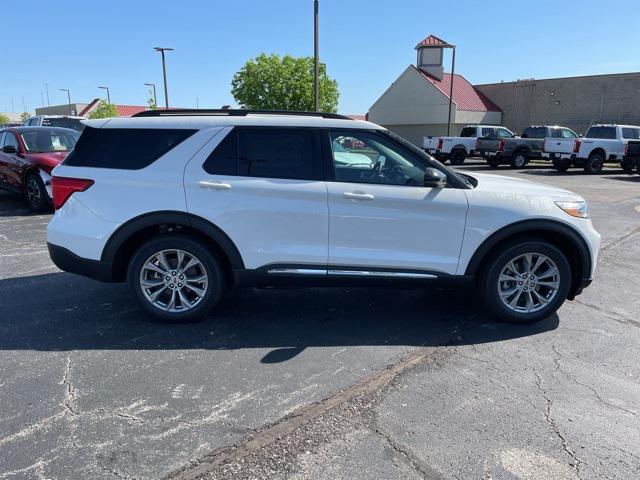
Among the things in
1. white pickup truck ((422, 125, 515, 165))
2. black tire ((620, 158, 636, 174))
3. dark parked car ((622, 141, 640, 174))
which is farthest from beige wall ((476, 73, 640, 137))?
dark parked car ((622, 141, 640, 174))

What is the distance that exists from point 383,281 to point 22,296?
3.72 meters

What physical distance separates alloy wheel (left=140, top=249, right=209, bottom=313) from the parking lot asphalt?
0.77ft

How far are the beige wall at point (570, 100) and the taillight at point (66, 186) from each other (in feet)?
125

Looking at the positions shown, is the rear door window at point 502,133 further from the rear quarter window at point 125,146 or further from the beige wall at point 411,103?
the rear quarter window at point 125,146

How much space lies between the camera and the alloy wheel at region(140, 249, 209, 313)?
427cm

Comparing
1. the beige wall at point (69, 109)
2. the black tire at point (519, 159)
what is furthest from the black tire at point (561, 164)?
the beige wall at point (69, 109)

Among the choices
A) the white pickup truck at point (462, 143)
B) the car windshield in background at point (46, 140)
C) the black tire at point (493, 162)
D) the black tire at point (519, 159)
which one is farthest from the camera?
the white pickup truck at point (462, 143)

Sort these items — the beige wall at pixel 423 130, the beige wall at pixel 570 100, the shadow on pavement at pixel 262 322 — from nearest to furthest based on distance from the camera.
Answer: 1. the shadow on pavement at pixel 262 322
2. the beige wall at pixel 570 100
3. the beige wall at pixel 423 130

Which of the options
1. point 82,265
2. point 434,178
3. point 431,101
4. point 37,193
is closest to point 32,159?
point 37,193

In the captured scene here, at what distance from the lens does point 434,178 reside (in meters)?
4.06

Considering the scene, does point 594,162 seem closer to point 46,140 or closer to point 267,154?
point 46,140

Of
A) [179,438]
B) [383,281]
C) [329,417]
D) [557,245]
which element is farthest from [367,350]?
[557,245]

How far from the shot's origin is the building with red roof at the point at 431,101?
1468 inches

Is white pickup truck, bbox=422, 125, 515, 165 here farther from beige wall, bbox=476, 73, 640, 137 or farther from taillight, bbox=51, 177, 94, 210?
taillight, bbox=51, 177, 94, 210
